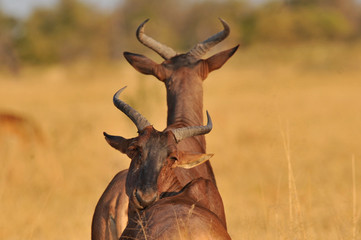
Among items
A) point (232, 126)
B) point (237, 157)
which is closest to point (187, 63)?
point (237, 157)

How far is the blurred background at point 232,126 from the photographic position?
9.59 meters

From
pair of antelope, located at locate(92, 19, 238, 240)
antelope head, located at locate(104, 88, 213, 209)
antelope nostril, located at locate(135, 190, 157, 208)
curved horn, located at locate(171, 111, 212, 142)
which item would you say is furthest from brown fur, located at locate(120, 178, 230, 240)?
curved horn, located at locate(171, 111, 212, 142)

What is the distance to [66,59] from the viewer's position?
53.9 meters

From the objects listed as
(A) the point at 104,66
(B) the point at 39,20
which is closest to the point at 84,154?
(A) the point at 104,66

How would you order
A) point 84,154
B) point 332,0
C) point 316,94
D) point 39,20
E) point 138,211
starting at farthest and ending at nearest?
point 332,0
point 39,20
point 316,94
point 84,154
point 138,211

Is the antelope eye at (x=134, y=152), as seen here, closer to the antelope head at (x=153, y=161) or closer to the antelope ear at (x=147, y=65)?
the antelope head at (x=153, y=161)

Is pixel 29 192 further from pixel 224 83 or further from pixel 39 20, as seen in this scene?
pixel 39 20

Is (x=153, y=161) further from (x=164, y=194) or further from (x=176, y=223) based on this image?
(x=176, y=223)

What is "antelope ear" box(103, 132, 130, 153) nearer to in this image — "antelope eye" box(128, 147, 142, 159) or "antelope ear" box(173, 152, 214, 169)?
"antelope eye" box(128, 147, 142, 159)

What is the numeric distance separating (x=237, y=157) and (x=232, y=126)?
3.54 meters

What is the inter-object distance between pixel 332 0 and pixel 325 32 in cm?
2627

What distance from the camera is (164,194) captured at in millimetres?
5582

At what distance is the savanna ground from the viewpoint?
905 cm

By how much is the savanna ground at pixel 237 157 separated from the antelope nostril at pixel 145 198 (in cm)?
162
